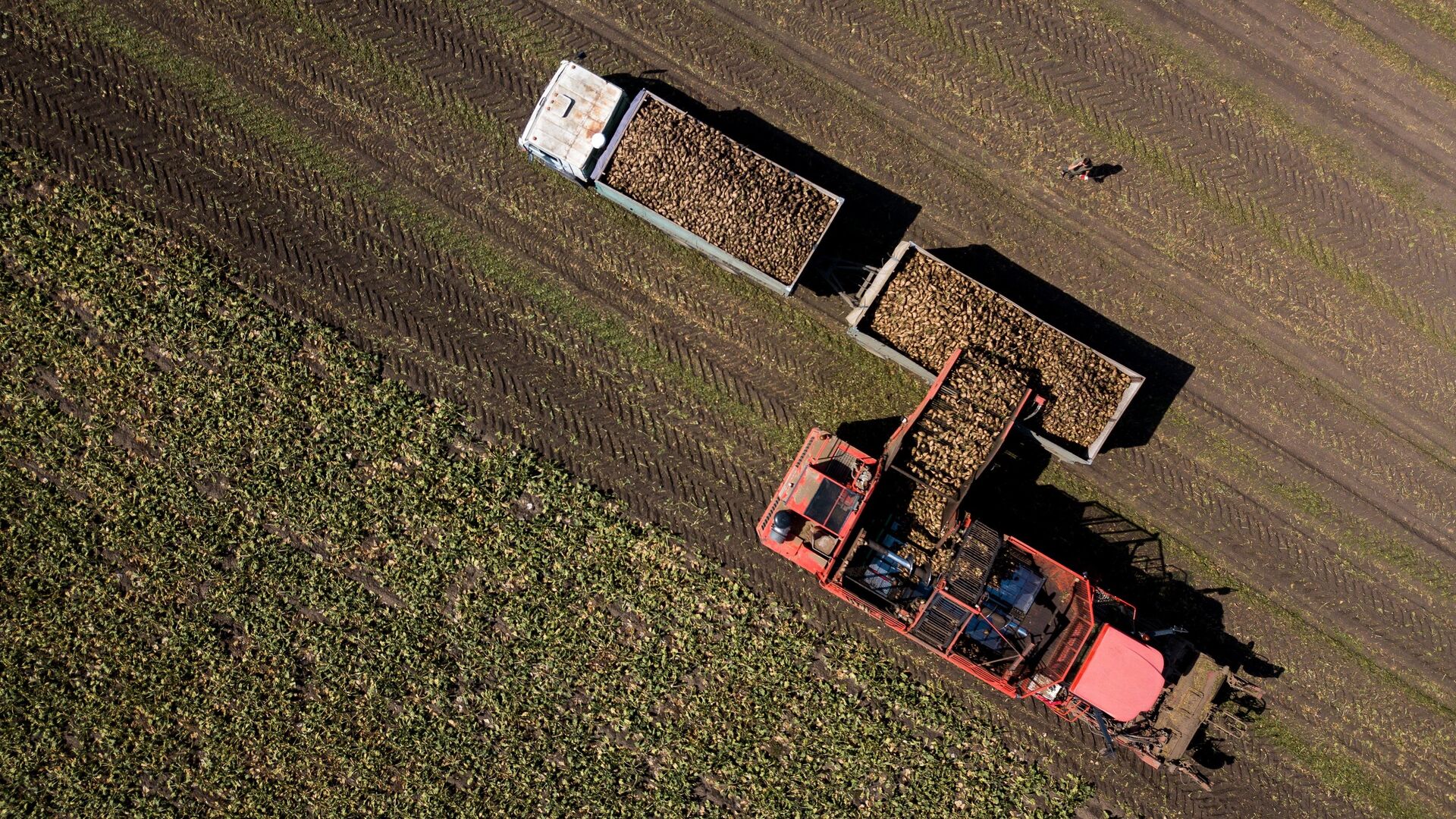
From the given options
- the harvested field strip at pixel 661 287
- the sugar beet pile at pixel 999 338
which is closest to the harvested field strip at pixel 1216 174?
the sugar beet pile at pixel 999 338

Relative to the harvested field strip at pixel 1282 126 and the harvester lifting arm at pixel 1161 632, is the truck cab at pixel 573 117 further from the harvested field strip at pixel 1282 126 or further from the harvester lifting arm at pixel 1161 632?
the harvester lifting arm at pixel 1161 632

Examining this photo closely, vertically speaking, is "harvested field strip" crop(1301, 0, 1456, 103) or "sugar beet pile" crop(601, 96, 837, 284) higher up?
"harvested field strip" crop(1301, 0, 1456, 103)

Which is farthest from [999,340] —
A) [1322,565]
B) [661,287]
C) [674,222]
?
[1322,565]

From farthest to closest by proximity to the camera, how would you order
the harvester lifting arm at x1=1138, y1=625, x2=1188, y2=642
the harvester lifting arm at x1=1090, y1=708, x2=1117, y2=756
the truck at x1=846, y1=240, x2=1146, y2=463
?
the harvester lifting arm at x1=1138, y1=625, x2=1188, y2=642 < the truck at x1=846, y1=240, x2=1146, y2=463 < the harvester lifting arm at x1=1090, y1=708, x2=1117, y2=756

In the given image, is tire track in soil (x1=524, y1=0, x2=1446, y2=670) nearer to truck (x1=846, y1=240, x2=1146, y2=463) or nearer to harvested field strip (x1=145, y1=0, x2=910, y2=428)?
harvested field strip (x1=145, y1=0, x2=910, y2=428)

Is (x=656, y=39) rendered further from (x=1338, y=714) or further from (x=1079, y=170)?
(x=1338, y=714)

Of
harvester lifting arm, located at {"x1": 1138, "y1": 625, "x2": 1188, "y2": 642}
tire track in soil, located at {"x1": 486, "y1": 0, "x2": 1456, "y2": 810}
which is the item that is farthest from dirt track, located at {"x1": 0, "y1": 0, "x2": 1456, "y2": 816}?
harvester lifting arm, located at {"x1": 1138, "y1": 625, "x2": 1188, "y2": 642}
